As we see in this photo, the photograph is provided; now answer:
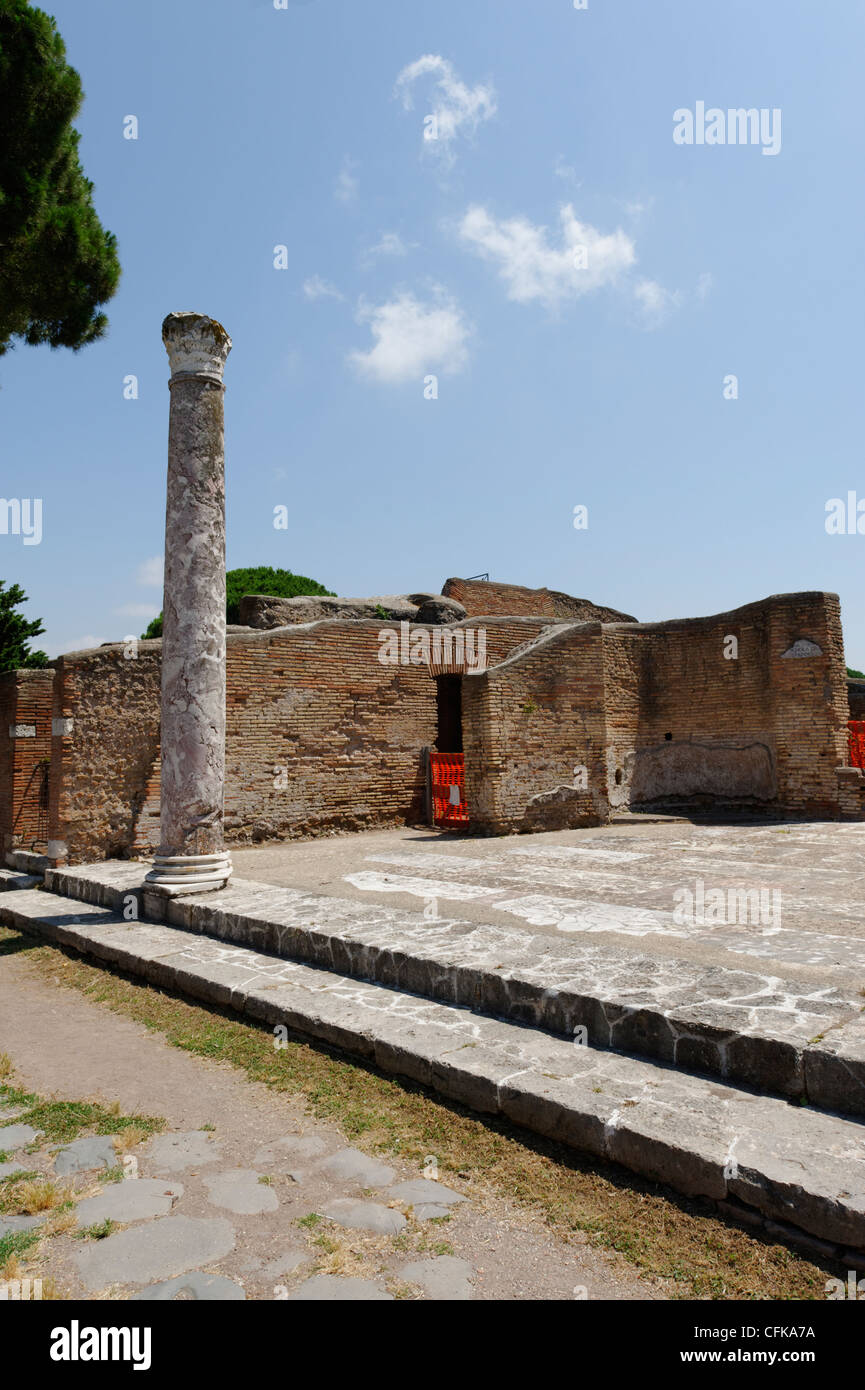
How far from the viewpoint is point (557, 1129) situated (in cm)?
315

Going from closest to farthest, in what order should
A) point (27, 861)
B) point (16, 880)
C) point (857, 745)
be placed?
point (16, 880), point (27, 861), point (857, 745)

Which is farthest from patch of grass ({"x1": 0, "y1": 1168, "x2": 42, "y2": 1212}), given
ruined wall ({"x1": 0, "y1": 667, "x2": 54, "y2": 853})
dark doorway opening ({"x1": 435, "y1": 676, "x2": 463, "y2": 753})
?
dark doorway opening ({"x1": 435, "y1": 676, "x2": 463, "y2": 753})

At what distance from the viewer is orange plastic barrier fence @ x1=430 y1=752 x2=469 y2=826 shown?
509 inches

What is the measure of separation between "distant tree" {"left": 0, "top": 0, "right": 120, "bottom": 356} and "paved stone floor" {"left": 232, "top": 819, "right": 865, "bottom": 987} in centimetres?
733

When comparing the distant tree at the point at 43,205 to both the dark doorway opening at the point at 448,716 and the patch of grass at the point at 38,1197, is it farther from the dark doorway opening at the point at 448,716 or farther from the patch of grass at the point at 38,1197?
the patch of grass at the point at 38,1197

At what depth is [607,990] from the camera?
12.8ft

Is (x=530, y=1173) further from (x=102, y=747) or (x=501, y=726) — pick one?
(x=501, y=726)

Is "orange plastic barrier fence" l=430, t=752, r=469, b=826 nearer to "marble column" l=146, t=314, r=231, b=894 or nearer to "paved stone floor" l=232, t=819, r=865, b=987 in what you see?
"paved stone floor" l=232, t=819, r=865, b=987

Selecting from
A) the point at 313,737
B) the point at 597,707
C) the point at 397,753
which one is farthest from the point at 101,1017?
the point at 597,707

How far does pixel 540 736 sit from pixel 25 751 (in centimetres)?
700

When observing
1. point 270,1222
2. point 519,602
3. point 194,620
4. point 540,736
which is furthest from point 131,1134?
point 519,602

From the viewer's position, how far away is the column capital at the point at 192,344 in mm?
7703

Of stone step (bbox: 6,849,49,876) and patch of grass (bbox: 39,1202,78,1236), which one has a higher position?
stone step (bbox: 6,849,49,876)

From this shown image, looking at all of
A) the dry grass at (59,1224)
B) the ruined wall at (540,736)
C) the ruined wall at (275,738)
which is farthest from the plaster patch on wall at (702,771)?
the dry grass at (59,1224)
